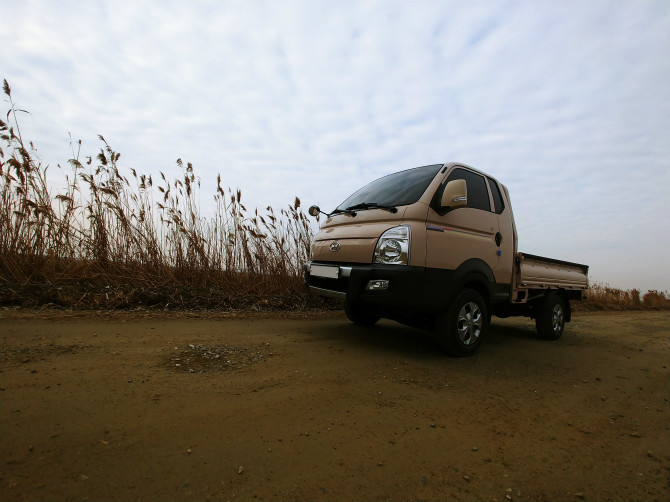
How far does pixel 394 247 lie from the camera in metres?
3.53

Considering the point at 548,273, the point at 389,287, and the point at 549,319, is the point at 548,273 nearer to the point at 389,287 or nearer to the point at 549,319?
the point at 549,319

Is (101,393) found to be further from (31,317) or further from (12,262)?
(12,262)

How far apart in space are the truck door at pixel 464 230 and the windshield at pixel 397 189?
22 cm

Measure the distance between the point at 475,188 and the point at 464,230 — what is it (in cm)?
75

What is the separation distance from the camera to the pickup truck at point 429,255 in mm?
3492

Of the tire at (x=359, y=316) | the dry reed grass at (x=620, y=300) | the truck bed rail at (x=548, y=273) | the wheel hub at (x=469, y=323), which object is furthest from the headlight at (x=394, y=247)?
the dry reed grass at (x=620, y=300)

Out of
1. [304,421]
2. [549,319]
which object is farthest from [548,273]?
[304,421]


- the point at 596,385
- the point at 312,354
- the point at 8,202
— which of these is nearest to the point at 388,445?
the point at 312,354

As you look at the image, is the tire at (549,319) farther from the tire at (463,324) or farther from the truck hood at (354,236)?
the truck hood at (354,236)

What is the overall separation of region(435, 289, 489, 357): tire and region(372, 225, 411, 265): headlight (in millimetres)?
763

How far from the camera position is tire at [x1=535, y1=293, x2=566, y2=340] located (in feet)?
17.4

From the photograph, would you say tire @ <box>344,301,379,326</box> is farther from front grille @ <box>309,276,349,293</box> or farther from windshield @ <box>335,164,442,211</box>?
windshield @ <box>335,164,442,211</box>

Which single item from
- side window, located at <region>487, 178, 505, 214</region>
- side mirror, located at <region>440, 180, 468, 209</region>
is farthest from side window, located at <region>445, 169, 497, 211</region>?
side mirror, located at <region>440, 180, 468, 209</region>

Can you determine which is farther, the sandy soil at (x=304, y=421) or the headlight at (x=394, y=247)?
the headlight at (x=394, y=247)
